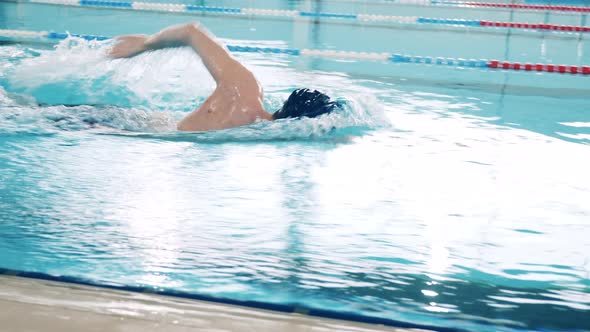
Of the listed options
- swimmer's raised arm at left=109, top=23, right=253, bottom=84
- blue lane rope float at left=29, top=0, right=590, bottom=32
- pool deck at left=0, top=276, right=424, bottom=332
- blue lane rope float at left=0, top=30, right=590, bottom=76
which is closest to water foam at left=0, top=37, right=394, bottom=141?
swimmer's raised arm at left=109, top=23, right=253, bottom=84

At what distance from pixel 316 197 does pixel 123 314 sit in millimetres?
1466

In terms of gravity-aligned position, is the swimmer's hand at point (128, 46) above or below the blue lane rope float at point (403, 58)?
above

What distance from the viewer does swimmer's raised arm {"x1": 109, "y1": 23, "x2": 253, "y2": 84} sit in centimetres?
368

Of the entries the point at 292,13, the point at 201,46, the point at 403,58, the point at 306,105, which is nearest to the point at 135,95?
the point at 201,46

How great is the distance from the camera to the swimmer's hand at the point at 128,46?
12.3 ft

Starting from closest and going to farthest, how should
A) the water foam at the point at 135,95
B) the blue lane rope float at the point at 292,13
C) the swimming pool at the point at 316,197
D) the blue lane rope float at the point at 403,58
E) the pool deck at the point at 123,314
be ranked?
the pool deck at the point at 123,314
the swimming pool at the point at 316,197
the water foam at the point at 135,95
the blue lane rope float at the point at 403,58
the blue lane rope float at the point at 292,13

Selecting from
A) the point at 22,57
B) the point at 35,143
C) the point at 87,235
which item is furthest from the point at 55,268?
the point at 22,57

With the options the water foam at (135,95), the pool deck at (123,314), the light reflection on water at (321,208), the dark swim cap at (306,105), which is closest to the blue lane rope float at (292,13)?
the water foam at (135,95)

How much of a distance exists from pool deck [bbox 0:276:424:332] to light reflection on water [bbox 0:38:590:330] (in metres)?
0.17

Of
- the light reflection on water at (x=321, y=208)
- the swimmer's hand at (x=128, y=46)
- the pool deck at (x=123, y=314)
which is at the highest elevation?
the swimmer's hand at (x=128, y=46)

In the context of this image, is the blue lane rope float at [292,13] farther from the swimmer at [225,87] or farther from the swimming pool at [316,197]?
the swimmer at [225,87]

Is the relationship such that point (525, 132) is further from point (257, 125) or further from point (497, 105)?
point (257, 125)

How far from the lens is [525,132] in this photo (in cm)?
460

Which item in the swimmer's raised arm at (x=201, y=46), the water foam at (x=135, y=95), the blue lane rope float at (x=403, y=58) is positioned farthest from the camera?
the blue lane rope float at (x=403, y=58)
